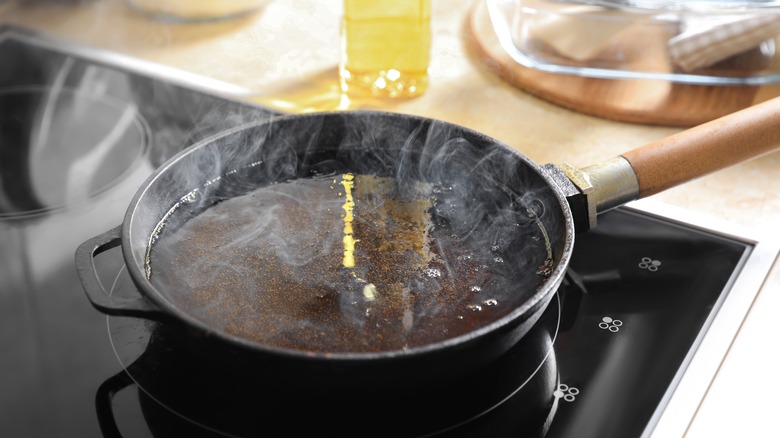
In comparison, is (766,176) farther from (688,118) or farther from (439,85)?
(439,85)

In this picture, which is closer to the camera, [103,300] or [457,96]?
[103,300]

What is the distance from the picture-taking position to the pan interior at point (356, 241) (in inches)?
27.3

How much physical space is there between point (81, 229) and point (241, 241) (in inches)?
9.3

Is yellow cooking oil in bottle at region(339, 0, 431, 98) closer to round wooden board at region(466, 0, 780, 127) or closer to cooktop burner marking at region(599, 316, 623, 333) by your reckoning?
round wooden board at region(466, 0, 780, 127)

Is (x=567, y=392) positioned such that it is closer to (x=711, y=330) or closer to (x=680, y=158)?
(x=711, y=330)

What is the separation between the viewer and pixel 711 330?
0.74 meters

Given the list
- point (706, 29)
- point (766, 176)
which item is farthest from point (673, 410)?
point (706, 29)

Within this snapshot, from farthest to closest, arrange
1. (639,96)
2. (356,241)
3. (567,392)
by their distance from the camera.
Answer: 1. (639,96)
2. (356,241)
3. (567,392)

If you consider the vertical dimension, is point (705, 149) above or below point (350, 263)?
above

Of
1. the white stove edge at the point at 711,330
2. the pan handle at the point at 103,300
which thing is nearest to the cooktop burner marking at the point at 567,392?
the white stove edge at the point at 711,330

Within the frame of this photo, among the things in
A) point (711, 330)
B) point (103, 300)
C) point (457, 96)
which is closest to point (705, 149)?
point (711, 330)

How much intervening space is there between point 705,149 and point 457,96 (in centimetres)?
42

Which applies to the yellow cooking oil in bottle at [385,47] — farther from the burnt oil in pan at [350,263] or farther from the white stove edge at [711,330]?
the white stove edge at [711,330]

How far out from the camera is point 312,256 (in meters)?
0.78
